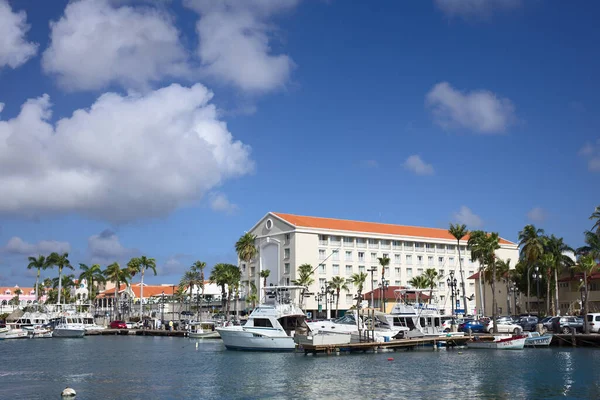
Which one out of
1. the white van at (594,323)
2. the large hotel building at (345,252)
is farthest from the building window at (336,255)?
the white van at (594,323)

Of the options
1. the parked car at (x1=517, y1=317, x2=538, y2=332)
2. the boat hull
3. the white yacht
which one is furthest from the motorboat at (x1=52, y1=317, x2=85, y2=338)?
the parked car at (x1=517, y1=317, x2=538, y2=332)

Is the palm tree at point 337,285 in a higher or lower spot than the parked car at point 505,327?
higher

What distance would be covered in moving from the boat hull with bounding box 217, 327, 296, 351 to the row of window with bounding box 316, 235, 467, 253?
59.2 metres

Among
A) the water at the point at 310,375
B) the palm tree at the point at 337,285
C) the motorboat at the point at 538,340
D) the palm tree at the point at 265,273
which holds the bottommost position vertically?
the water at the point at 310,375

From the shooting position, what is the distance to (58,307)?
389ft

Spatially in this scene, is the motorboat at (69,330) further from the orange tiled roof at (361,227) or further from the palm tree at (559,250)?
the palm tree at (559,250)

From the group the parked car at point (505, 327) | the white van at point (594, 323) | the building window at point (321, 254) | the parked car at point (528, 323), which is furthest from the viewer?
the building window at point (321, 254)

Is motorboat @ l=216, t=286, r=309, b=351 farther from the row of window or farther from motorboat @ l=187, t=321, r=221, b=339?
the row of window

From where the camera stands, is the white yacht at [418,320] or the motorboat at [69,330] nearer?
the white yacht at [418,320]

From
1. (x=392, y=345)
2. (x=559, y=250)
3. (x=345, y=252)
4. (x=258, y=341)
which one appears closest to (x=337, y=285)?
(x=345, y=252)

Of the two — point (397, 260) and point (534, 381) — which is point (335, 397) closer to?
point (534, 381)

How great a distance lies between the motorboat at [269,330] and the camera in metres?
59.8

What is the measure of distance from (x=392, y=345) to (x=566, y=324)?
1831 cm

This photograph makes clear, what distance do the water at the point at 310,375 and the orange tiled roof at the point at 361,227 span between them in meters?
62.3
